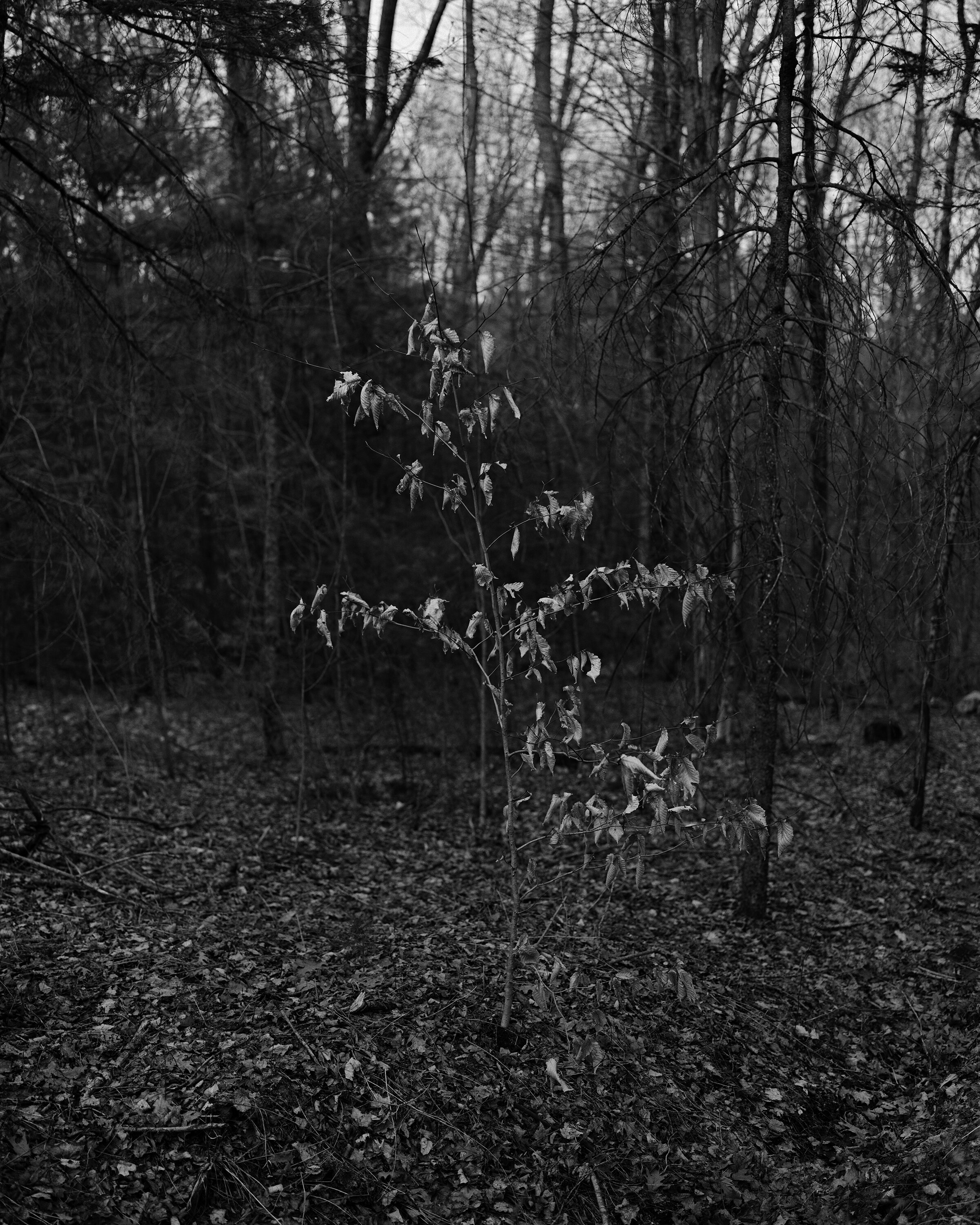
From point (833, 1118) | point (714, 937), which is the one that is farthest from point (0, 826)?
point (833, 1118)

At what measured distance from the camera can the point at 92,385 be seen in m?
9.41

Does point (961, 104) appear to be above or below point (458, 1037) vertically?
above

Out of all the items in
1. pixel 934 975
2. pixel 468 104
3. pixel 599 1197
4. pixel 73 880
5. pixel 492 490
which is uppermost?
pixel 468 104

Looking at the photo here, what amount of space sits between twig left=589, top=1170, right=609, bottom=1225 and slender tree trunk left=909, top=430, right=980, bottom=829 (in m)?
2.71

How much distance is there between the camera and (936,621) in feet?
18.5

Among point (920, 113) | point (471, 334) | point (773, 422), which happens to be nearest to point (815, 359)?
point (773, 422)

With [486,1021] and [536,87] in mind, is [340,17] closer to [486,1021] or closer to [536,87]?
[536,87]

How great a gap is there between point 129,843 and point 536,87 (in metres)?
7.13

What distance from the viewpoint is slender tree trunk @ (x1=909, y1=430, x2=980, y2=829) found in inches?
192

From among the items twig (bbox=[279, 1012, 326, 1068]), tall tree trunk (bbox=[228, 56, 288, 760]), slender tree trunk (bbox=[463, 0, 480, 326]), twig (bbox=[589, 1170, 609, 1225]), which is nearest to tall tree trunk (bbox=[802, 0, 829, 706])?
slender tree trunk (bbox=[463, 0, 480, 326])

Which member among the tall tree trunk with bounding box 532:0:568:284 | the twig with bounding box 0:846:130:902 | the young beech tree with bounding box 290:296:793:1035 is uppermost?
the tall tree trunk with bounding box 532:0:568:284

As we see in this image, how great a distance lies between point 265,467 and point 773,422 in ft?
17.5

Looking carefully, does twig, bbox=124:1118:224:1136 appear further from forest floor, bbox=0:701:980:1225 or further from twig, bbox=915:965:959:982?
twig, bbox=915:965:959:982

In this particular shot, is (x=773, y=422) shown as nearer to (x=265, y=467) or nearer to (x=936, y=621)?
(x=936, y=621)
